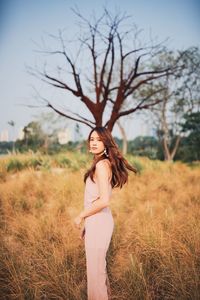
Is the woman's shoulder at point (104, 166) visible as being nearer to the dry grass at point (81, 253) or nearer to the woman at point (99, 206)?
the woman at point (99, 206)

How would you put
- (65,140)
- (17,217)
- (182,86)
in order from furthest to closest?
(65,140) < (182,86) < (17,217)

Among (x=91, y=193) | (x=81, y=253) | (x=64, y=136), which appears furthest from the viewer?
(x=64, y=136)

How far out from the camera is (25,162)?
941 centimetres

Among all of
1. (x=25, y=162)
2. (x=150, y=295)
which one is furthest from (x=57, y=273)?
(x=25, y=162)

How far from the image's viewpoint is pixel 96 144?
7.18 feet

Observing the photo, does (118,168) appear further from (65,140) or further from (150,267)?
(65,140)

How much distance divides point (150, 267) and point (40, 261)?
99cm

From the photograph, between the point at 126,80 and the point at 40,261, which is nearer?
the point at 40,261

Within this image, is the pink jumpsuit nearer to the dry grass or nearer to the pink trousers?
the pink trousers

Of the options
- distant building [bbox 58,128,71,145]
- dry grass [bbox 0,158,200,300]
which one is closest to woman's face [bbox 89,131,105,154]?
dry grass [bbox 0,158,200,300]

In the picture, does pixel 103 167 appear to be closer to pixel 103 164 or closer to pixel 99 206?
pixel 103 164

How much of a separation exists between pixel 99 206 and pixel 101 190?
97mm

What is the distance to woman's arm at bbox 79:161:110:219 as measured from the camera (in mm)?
2021

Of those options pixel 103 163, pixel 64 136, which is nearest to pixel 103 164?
pixel 103 163
